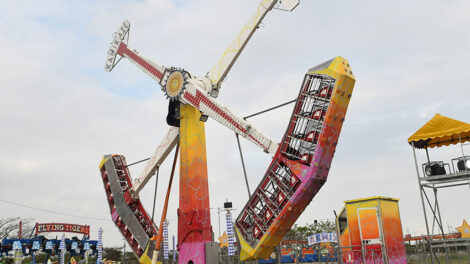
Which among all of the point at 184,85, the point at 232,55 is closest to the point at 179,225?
the point at 184,85

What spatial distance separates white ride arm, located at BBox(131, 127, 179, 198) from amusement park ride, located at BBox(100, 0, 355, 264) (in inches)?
2.4

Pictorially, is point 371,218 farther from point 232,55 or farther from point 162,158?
point 162,158

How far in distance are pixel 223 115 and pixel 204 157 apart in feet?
8.00

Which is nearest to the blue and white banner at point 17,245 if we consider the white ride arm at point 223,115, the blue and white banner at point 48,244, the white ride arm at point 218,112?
the blue and white banner at point 48,244

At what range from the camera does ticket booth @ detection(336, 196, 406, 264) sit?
625 inches

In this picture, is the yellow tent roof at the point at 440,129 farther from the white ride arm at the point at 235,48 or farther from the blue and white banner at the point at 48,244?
the blue and white banner at the point at 48,244

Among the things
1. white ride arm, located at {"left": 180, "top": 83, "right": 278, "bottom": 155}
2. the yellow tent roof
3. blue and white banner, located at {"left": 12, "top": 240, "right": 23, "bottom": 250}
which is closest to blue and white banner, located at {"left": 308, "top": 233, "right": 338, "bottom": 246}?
the yellow tent roof

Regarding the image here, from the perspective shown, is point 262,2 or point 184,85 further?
point 184,85

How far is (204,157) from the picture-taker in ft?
65.8

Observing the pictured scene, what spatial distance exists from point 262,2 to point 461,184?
1208cm

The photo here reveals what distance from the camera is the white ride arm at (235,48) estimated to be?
19.2m

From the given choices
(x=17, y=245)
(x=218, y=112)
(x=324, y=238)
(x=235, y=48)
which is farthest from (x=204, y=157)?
(x=17, y=245)

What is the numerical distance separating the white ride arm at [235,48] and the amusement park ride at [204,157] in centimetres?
5

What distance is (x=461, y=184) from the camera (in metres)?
17.5
